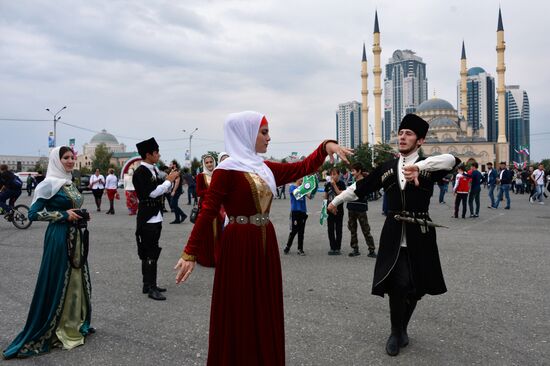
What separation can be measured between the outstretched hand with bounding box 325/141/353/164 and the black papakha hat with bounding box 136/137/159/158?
3422 mm

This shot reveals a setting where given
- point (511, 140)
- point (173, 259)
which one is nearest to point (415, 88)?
point (511, 140)

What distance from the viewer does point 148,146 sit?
20.0 ft

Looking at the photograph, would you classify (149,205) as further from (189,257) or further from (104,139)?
(104,139)

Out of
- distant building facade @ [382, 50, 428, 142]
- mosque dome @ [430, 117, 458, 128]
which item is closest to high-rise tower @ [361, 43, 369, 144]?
mosque dome @ [430, 117, 458, 128]

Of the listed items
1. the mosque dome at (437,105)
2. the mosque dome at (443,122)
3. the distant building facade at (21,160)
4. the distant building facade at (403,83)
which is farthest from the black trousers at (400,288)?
the distant building facade at (403,83)

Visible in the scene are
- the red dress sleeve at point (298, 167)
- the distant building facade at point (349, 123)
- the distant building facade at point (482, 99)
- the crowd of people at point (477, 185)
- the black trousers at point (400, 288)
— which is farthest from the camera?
the distant building facade at point (349, 123)

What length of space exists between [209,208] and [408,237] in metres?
2.12

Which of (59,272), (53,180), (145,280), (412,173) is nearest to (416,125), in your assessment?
(412,173)

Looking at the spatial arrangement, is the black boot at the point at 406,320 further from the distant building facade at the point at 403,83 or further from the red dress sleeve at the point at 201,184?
the distant building facade at the point at 403,83

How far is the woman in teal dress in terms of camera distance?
4.40 meters

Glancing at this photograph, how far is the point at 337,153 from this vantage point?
3275mm

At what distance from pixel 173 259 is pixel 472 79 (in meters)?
150

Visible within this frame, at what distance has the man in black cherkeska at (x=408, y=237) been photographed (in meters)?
4.16

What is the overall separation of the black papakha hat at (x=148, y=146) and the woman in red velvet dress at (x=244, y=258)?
125 inches
